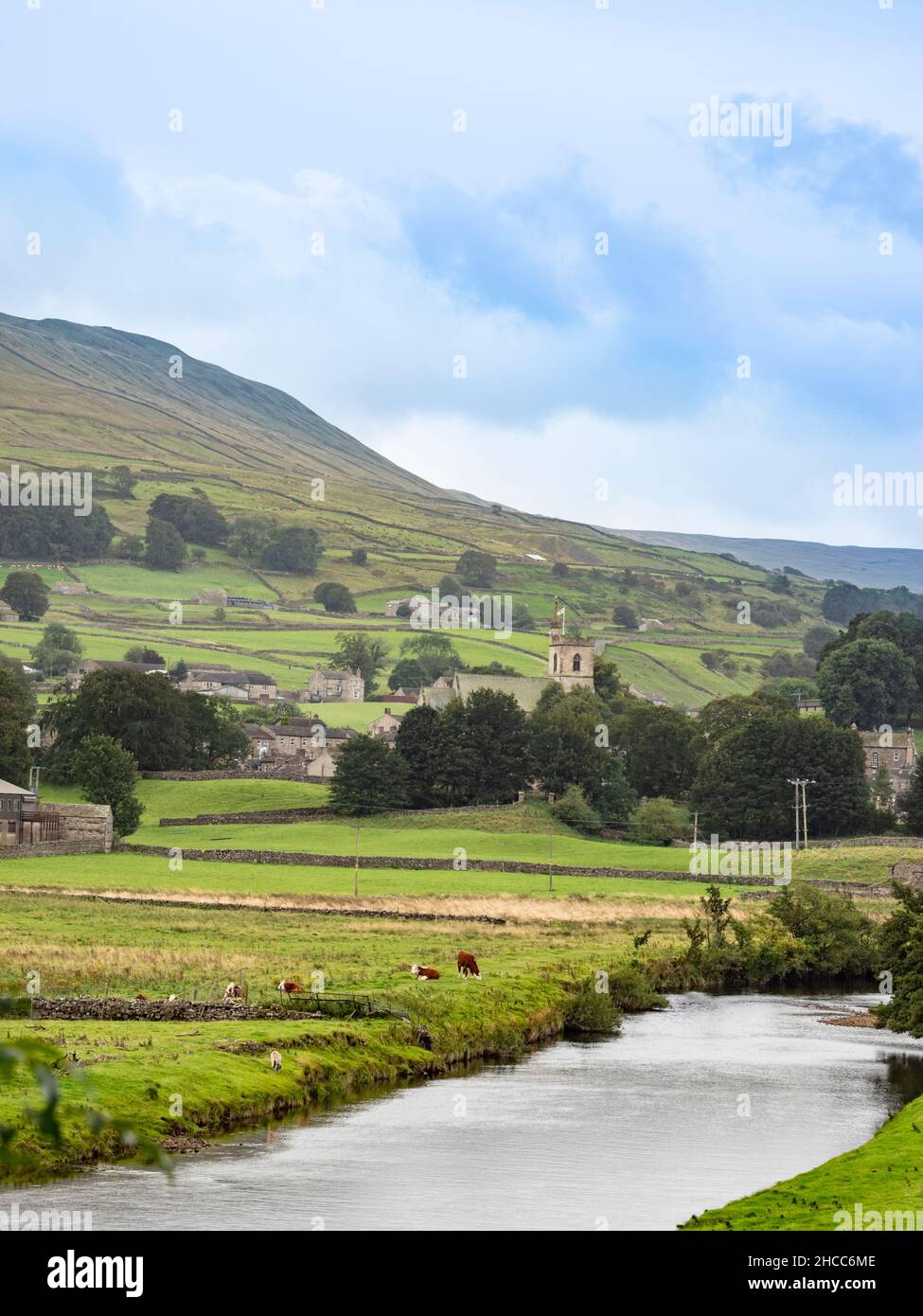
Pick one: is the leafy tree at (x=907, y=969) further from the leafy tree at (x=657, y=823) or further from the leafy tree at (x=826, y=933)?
the leafy tree at (x=657, y=823)

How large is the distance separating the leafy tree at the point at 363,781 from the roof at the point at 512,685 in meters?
43.5

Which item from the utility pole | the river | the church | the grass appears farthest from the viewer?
Result: the church

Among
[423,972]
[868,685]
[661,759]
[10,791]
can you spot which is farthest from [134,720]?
[423,972]

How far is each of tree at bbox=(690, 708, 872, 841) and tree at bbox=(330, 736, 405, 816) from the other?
2276cm

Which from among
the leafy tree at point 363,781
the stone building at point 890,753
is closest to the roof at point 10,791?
the leafy tree at point 363,781

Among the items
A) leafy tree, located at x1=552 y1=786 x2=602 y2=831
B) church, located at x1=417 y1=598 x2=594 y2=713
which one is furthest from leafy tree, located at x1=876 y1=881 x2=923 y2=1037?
church, located at x1=417 y1=598 x2=594 y2=713

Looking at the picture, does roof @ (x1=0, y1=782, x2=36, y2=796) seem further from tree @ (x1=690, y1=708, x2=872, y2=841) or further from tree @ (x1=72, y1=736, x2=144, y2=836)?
tree @ (x1=690, y1=708, x2=872, y2=841)

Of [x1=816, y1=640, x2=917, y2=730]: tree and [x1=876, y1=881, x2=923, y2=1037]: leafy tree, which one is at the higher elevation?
[x1=816, y1=640, x2=917, y2=730]: tree

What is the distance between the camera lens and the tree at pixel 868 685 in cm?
18288

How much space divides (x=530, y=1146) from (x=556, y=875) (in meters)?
71.6

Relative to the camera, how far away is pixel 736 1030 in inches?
2295

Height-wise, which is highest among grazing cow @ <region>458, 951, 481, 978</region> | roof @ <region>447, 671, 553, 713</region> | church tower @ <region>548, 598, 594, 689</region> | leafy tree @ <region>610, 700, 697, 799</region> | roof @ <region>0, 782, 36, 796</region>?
church tower @ <region>548, 598, 594, 689</region>

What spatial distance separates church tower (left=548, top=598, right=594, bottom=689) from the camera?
586 feet

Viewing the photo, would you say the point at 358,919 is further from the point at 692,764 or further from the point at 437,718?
the point at 692,764
